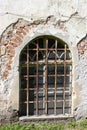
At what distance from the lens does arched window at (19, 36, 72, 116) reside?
6.82 m

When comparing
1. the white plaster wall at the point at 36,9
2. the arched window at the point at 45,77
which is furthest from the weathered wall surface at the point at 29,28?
the arched window at the point at 45,77

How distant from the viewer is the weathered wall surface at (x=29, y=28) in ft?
21.4

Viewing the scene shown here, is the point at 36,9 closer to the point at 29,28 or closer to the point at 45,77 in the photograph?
the point at 29,28

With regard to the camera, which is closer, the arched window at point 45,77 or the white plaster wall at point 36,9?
the white plaster wall at point 36,9

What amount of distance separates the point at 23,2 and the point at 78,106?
7.42 feet

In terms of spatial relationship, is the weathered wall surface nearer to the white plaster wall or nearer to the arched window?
the white plaster wall

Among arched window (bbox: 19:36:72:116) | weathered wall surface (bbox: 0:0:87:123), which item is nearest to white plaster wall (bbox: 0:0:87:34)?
weathered wall surface (bbox: 0:0:87:123)

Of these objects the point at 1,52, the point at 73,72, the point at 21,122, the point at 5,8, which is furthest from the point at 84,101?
the point at 5,8

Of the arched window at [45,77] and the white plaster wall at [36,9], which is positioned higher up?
the white plaster wall at [36,9]

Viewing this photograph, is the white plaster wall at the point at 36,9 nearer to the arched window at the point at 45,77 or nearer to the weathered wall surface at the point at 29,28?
the weathered wall surface at the point at 29,28

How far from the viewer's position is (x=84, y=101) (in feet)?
22.9

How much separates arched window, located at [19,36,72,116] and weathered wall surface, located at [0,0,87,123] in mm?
173

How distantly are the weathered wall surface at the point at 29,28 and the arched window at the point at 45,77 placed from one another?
0.57ft

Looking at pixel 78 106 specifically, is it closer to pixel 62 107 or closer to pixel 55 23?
pixel 62 107
